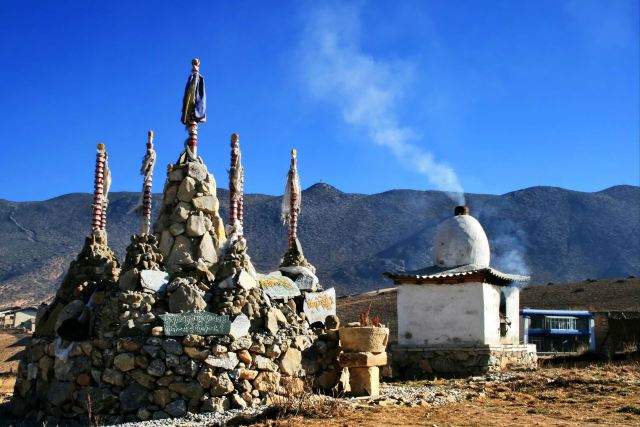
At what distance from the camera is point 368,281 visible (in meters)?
81.9

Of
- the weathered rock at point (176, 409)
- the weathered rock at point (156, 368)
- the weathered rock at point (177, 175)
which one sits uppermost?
the weathered rock at point (177, 175)

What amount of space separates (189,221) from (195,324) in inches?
128

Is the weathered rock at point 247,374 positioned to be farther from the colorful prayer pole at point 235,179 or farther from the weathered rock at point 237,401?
the colorful prayer pole at point 235,179

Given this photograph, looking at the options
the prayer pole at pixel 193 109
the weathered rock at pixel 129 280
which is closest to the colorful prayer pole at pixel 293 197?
the prayer pole at pixel 193 109

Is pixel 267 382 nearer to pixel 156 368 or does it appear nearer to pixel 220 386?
pixel 220 386

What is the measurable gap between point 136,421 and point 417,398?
534 centimetres

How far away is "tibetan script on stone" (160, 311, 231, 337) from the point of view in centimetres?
1283

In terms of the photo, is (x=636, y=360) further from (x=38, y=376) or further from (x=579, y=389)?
(x=38, y=376)

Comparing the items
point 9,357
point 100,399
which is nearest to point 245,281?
point 100,399

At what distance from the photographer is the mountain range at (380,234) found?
84.3 m

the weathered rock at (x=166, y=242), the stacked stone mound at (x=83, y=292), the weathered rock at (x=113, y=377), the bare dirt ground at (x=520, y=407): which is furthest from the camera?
the weathered rock at (x=166, y=242)

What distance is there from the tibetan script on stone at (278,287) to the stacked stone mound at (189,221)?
4.84 feet

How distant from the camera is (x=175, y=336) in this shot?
12828 millimetres

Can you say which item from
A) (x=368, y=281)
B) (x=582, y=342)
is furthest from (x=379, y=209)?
(x=582, y=342)
